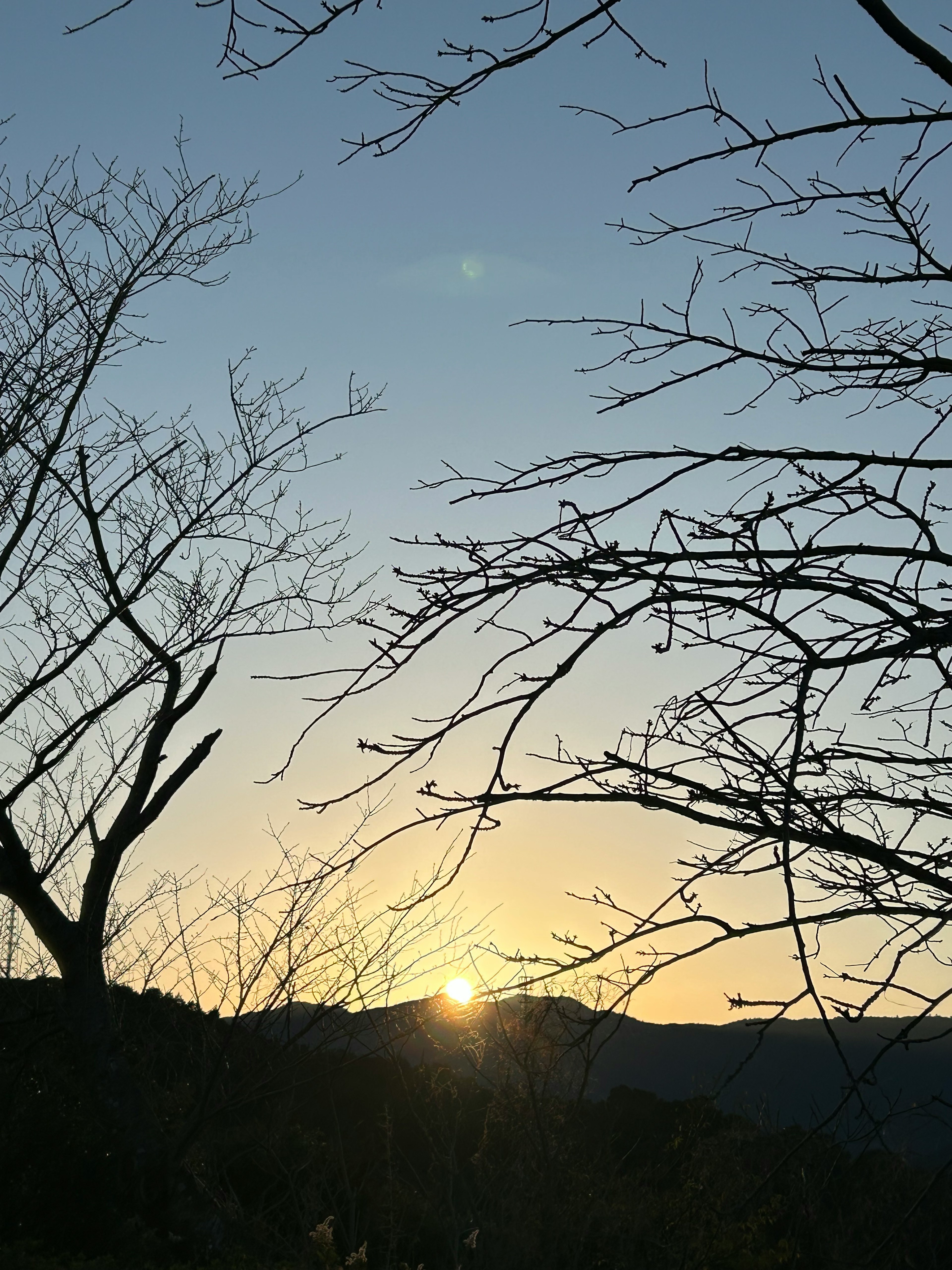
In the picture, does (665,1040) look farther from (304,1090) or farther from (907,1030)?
(907,1030)

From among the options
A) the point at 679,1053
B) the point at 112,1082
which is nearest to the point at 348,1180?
the point at 112,1082

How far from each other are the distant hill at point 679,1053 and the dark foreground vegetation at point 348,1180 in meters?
0.39

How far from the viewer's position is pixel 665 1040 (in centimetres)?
3509

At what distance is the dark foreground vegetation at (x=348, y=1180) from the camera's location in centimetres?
820

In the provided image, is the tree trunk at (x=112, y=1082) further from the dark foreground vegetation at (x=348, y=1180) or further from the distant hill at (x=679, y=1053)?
the distant hill at (x=679, y=1053)

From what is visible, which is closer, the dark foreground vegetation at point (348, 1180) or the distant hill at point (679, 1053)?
the distant hill at point (679, 1053)

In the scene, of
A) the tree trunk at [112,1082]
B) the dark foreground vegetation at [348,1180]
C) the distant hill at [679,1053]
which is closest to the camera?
the distant hill at [679,1053]

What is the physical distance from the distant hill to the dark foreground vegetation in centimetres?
39

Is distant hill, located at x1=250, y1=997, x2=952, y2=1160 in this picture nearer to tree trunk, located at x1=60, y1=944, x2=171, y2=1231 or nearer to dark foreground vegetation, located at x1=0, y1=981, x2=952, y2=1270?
dark foreground vegetation, located at x1=0, y1=981, x2=952, y2=1270

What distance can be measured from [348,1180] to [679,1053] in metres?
29.5

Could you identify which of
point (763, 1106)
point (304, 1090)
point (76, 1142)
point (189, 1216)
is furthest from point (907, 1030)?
point (304, 1090)

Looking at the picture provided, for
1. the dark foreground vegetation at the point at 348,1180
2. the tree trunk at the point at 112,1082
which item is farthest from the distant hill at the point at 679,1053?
the tree trunk at the point at 112,1082

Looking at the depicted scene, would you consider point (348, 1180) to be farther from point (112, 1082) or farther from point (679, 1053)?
point (679, 1053)

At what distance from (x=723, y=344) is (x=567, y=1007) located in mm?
2268
